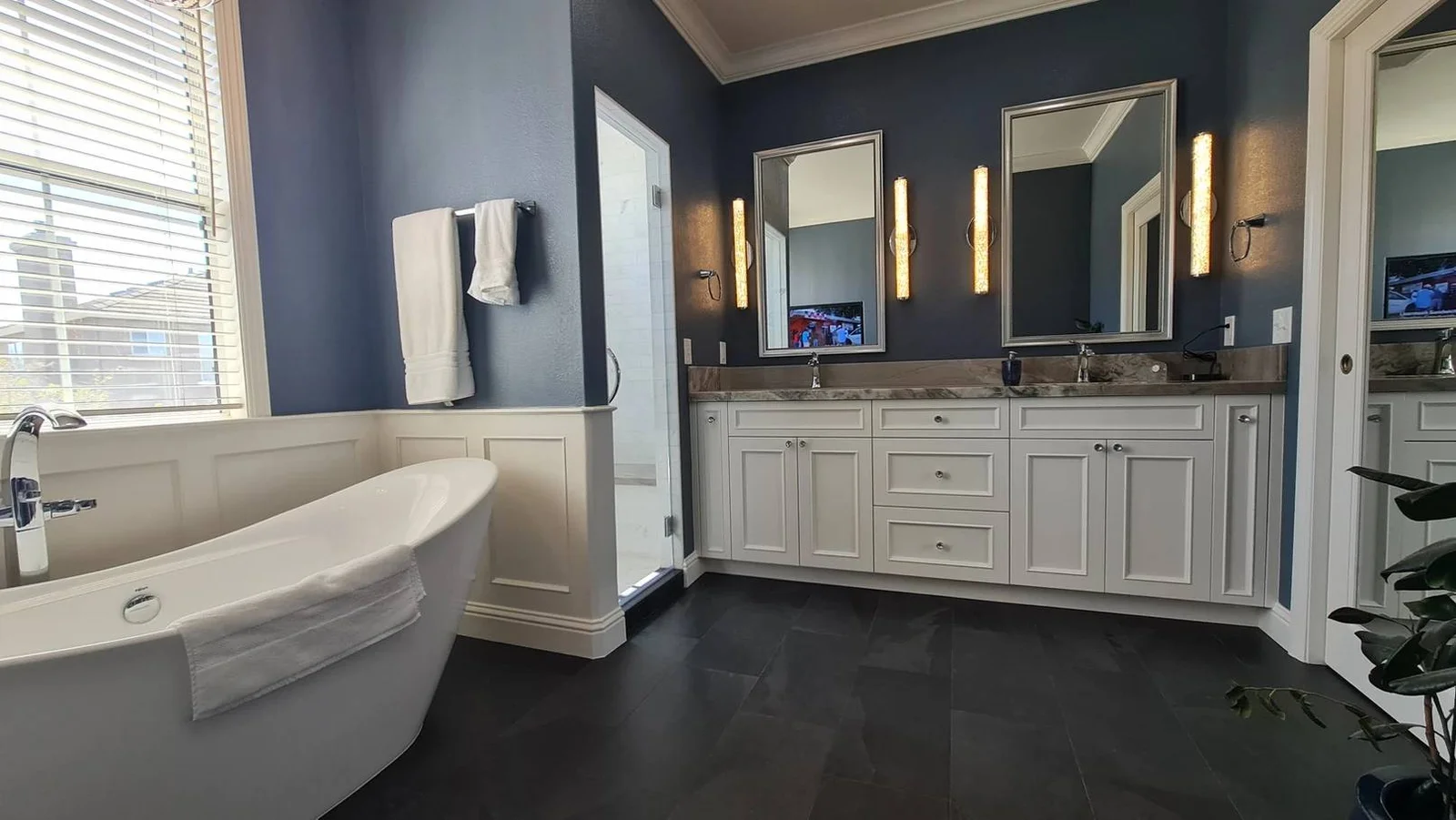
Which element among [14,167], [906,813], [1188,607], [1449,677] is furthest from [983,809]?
[14,167]

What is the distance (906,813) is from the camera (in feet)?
4.01

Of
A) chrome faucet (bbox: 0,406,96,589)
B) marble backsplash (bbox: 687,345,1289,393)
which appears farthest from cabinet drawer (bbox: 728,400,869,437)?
chrome faucet (bbox: 0,406,96,589)

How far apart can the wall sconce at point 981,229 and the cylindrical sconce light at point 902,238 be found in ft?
0.98

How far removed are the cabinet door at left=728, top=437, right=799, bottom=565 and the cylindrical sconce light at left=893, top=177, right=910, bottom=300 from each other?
1.01 metres

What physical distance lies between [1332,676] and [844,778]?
163 cm

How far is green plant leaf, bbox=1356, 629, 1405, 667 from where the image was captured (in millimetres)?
833

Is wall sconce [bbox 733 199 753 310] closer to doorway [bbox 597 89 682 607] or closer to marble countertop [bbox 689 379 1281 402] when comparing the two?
doorway [bbox 597 89 682 607]

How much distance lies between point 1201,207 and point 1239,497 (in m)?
1.25

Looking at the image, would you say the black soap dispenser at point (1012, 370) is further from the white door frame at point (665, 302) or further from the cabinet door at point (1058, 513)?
the white door frame at point (665, 302)

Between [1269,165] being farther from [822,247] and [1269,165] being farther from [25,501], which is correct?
[25,501]

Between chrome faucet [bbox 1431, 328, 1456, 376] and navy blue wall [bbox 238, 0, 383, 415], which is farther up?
navy blue wall [bbox 238, 0, 383, 415]

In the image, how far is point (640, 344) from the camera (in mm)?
3006

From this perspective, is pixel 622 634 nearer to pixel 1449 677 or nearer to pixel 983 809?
pixel 983 809

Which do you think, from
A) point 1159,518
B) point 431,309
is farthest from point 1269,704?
point 431,309
